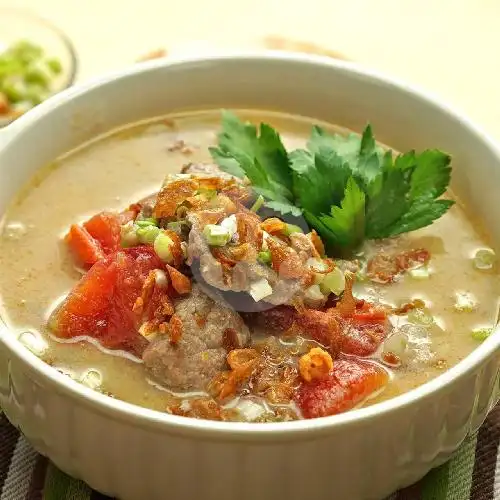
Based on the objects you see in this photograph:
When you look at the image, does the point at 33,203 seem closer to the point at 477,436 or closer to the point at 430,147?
the point at 430,147

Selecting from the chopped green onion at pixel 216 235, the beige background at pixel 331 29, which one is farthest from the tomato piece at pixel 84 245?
the beige background at pixel 331 29

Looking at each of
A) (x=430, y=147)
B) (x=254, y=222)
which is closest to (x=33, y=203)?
(x=254, y=222)

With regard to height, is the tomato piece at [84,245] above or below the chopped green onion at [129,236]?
below

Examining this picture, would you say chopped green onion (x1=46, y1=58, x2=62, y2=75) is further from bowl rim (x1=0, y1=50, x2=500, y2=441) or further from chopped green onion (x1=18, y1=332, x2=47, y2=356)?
bowl rim (x1=0, y1=50, x2=500, y2=441)

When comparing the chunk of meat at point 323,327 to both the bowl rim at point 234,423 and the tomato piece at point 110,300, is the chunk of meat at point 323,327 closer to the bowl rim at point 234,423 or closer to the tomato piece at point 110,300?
the bowl rim at point 234,423

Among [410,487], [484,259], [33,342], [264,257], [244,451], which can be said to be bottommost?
[410,487]

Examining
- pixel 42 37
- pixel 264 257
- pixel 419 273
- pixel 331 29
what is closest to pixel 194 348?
pixel 264 257

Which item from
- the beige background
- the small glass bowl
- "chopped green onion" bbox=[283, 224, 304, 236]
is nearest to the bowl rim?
"chopped green onion" bbox=[283, 224, 304, 236]

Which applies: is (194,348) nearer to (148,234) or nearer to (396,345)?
(148,234)
